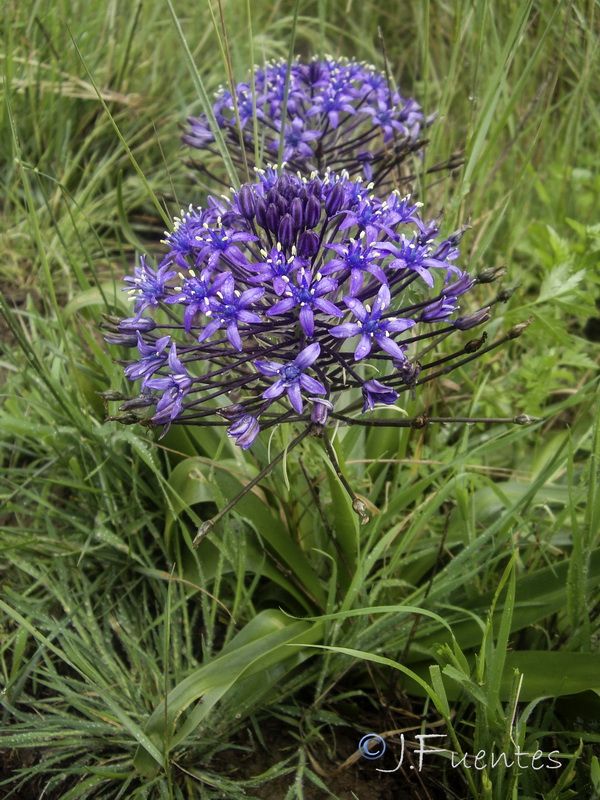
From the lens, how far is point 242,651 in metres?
1.78

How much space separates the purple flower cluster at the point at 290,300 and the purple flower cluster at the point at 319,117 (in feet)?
2.10

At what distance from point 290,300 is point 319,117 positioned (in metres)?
1.41

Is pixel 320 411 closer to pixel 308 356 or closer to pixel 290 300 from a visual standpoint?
pixel 308 356

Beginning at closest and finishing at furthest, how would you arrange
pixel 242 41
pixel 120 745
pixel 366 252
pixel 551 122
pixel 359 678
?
pixel 366 252 < pixel 120 745 < pixel 359 678 < pixel 551 122 < pixel 242 41

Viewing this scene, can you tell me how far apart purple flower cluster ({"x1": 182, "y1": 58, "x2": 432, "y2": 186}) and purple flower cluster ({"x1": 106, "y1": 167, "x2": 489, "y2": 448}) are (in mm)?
640

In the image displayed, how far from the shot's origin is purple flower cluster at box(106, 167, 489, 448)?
161cm

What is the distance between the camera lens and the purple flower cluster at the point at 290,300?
5.29 feet

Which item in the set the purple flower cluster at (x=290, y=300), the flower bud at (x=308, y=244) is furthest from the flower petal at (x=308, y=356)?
the flower bud at (x=308, y=244)

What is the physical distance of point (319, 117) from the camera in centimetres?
268

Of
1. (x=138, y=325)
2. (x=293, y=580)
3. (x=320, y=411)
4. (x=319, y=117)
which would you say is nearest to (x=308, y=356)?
(x=320, y=411)

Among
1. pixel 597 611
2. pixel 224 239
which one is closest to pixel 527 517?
pixel 597 611

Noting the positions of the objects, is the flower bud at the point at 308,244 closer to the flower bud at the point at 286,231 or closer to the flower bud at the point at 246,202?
the flower bud at the point at 286,231

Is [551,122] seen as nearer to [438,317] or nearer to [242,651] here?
[438,317]

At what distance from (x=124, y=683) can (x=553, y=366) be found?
1960mm
